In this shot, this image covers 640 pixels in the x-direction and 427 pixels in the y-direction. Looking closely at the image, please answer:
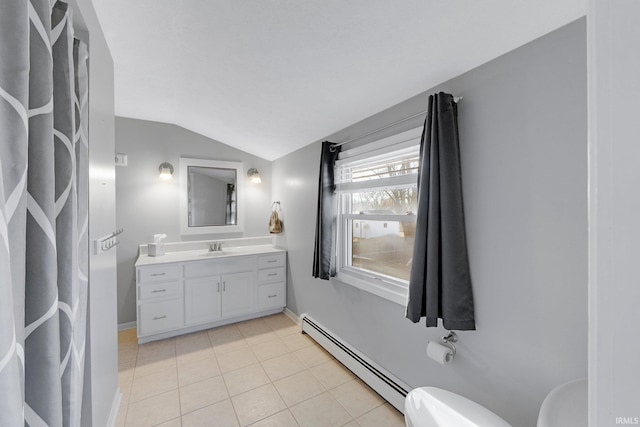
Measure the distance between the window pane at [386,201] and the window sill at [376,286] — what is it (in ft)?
1.73

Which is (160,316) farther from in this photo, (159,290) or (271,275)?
(271,275)

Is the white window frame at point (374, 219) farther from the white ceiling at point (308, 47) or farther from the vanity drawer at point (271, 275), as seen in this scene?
the vanity drawer at point (271, 275)

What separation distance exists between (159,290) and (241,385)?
1.31 meters

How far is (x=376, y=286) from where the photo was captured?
2012 millimetres

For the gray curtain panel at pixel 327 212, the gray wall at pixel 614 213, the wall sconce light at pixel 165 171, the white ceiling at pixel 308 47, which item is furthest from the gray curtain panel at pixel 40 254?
the wall sconce light at pixel 165 171

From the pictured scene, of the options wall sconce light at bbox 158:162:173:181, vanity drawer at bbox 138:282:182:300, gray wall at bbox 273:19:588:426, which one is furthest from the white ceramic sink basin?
wall sconce light at bbox 158:162:173:181

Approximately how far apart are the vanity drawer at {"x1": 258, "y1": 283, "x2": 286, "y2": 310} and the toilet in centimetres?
230

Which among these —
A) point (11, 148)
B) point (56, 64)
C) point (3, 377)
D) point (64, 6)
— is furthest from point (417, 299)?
point (64, 6)

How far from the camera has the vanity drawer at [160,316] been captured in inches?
103

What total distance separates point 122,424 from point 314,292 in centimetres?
171

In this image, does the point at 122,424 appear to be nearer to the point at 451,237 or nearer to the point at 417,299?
the point at 417,299

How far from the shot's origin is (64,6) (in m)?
0.95

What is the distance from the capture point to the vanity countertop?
2756 millimetres

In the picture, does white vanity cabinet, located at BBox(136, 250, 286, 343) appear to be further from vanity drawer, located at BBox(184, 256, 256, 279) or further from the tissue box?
the tissue box
